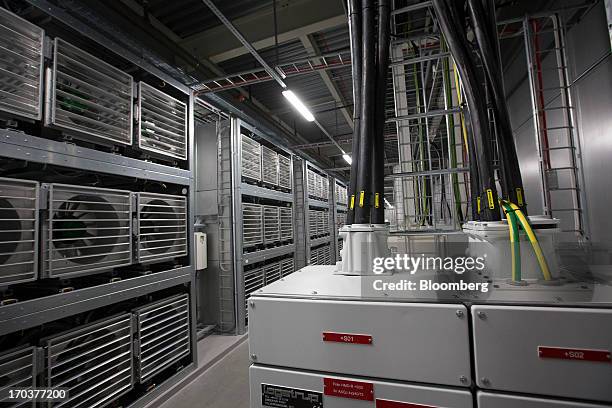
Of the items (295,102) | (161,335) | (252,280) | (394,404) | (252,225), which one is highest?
(295,102)

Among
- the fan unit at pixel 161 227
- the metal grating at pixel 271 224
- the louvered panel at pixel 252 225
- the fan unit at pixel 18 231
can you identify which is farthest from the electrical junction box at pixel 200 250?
the fan unit at pixel 18 231

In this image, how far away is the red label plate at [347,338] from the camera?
2.44ft

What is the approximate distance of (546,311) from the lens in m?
0.63

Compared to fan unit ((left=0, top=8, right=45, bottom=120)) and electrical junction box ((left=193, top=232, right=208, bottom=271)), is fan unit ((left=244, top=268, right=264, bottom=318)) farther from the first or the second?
fan unit ((left=0, top=8, right=45, bottom=120))

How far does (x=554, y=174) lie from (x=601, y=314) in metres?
2.52

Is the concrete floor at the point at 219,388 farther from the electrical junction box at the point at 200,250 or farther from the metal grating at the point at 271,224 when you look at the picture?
the metal grating at the point at 271,224

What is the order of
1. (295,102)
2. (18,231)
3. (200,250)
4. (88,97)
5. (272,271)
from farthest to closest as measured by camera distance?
(272,271), (200,250), (295,102), (88,97), (18,231)

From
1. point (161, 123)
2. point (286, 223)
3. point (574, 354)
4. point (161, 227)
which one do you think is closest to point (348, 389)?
point (574, 354)

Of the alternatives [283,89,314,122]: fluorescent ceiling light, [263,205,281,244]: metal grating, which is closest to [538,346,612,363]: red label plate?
[283,89,314,122]: fluorescent ceiling light

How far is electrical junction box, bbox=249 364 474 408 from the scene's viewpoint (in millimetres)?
689

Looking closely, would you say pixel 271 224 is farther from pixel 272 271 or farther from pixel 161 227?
pixel 161 227

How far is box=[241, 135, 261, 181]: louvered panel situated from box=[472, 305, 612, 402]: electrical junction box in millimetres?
3660

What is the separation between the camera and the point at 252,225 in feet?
13.7

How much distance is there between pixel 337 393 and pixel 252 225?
11.6 ft
